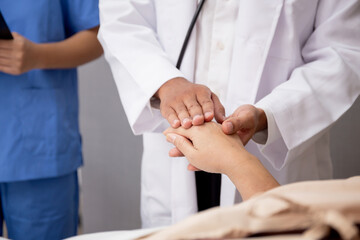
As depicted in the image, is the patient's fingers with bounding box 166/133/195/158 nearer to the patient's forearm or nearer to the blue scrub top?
the patient's forearm

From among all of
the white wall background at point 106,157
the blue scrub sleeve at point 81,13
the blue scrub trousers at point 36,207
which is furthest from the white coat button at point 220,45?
the white wall background at point 106,157

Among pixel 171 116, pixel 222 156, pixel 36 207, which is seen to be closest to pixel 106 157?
pixel 36 207

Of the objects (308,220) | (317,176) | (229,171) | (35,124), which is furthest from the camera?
(35,124)

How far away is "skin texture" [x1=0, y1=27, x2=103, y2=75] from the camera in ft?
3.54

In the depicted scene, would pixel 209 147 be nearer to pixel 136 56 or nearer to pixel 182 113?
pixel 182 113

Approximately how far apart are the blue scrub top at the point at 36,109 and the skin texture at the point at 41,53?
0.04m

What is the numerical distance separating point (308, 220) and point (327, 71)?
549 mm

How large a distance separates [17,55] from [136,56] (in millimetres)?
309

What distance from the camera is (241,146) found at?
2.60 ft

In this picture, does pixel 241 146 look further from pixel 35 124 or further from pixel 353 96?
pixel 35 124

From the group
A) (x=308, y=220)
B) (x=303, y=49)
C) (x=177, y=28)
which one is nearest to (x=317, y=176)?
(x=303, y=49)

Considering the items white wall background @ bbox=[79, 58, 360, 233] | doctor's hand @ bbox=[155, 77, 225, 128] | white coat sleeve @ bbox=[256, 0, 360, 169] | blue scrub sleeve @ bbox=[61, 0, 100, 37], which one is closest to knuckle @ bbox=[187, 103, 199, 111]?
doctor's hand @ bbox=[155, 77, 225, 128]

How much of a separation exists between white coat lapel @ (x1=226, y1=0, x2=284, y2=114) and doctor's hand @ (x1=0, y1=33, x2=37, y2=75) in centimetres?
51

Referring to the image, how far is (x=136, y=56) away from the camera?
0.98m
